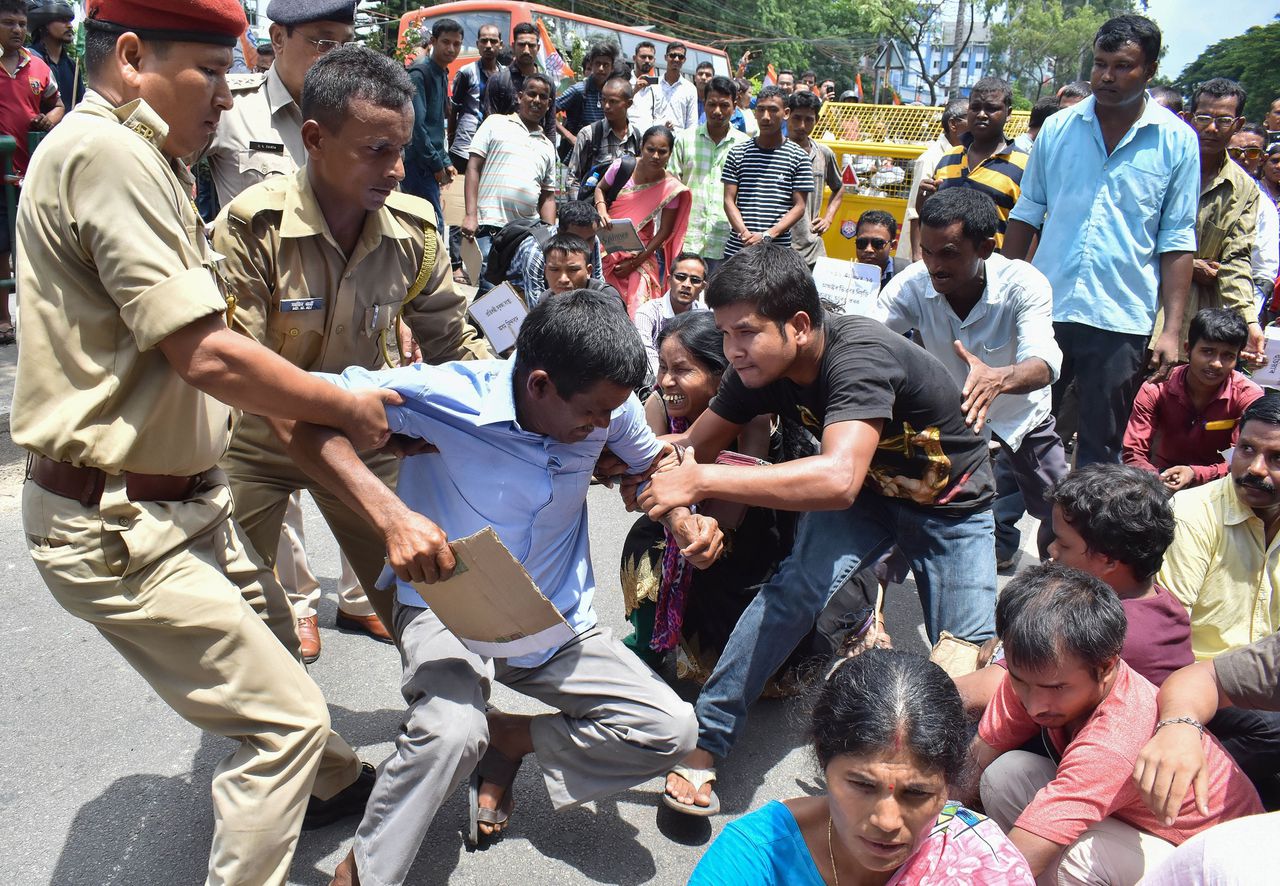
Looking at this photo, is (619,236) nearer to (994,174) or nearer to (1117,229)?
(994,174)

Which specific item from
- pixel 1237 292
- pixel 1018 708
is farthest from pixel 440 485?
pixel 1237 292

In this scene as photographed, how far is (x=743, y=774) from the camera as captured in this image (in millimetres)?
3213

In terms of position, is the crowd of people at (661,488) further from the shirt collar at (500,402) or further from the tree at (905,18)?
the tree at (905,18)

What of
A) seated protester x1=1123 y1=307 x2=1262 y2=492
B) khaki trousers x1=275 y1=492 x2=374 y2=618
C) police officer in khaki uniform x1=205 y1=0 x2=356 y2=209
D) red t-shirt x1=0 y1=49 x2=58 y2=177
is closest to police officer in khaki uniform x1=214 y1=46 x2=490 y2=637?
khaki trousers x1=275 y1=492 x2=374 y2=618

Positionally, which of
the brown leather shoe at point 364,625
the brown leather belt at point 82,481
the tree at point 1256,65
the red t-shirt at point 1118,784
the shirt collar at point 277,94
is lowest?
the brown leather shoe at point 364,625

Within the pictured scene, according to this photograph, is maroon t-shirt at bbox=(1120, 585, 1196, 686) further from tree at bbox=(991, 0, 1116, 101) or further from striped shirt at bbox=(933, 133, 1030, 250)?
tree at bbox=(991, 0, 1116, 101)

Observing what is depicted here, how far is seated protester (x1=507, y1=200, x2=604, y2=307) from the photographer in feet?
19.5

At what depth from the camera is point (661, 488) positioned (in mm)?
2641

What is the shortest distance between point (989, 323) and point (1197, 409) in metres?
1.15

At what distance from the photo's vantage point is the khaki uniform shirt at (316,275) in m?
2.72

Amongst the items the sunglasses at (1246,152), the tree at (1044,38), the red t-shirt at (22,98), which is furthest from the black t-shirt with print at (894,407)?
the tree at (1044,38)

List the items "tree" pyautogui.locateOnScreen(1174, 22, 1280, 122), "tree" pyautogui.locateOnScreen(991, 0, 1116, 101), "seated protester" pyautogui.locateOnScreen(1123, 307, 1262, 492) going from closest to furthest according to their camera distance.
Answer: "seated protester" pyautogui.locateOnScreen(1123, 307, 1262, 492) → "tree" pyautogui.locateOnScreen(1174, 22, 1280, 122) → "tree" pyautogui.locateOnScreen(991, 0, 1116, 101)

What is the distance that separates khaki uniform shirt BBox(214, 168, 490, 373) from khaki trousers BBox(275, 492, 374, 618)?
890 millimetres

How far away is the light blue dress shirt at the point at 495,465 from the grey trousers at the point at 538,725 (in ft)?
0.28
